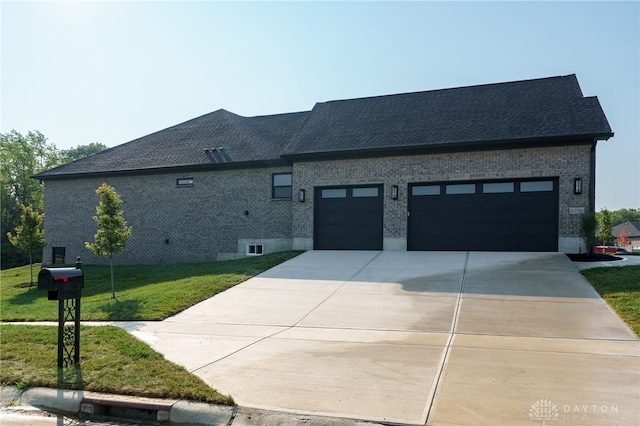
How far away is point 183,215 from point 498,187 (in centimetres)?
1375

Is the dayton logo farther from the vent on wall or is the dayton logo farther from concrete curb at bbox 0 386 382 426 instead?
the vent on wall

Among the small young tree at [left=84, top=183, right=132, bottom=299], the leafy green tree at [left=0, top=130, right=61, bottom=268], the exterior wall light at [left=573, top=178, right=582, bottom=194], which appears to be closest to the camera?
the small young tree at [left=84, top=183, right=132, bottom=299]

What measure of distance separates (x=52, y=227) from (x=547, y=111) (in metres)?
24.3

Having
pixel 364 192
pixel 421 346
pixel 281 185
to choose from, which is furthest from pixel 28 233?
pixel 421 346

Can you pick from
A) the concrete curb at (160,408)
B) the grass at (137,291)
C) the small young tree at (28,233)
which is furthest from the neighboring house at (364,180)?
the concrete curb at (160,408)

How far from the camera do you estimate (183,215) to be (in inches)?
856

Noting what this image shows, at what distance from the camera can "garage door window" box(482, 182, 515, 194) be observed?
55.2 ft

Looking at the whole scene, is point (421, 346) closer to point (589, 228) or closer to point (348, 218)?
point (589, 228)

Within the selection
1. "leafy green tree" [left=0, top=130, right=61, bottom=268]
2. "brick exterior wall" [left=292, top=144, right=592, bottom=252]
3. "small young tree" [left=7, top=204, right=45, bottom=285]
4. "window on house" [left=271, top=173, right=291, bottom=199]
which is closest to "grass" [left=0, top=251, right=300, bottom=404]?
"small young tree" [left=7, top=204, right=45, bottom=285]

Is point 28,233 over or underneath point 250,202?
underneath

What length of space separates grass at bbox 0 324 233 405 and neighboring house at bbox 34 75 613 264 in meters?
12.0

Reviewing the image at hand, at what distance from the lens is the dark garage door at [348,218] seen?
18.5 metres

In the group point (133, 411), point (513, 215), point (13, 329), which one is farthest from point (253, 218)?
point (133, 411)

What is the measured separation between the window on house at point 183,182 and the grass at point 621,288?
16352 mm
